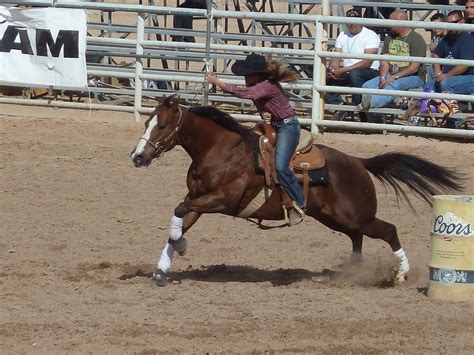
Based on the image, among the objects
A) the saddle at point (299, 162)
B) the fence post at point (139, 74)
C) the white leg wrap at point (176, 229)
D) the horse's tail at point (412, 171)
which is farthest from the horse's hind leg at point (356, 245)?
the fence post at point (139, 74)

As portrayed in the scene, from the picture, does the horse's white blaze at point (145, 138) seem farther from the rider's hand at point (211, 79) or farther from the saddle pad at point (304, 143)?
the saddle pad at point (304, 143)

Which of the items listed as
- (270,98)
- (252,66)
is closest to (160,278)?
(270,98)

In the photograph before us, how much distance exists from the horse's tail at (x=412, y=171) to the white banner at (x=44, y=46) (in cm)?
703

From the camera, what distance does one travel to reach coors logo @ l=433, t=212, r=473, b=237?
7.52 meters

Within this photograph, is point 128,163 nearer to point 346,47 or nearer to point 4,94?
point 346,47

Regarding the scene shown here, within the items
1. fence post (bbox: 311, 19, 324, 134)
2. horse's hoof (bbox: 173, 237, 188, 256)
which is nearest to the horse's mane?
horse's hoof (bbox: 173, 237, 188, 256)

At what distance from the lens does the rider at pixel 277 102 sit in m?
7.83

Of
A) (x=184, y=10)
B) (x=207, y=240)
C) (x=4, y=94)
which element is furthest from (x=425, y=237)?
(x=4, y=94)

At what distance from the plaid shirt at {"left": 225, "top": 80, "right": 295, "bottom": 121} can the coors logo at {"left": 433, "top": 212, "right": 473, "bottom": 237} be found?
136 cm

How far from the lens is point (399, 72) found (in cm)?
1391

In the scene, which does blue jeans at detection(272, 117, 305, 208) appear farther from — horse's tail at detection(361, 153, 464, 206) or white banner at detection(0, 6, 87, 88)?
white banner at detection(0, 6, 87, 88)

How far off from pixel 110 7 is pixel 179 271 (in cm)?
703

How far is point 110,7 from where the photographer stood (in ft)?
49.3

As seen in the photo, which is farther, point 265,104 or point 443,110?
point 443,110
